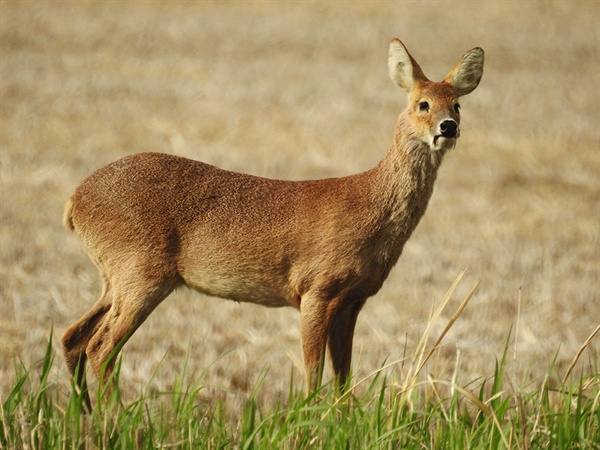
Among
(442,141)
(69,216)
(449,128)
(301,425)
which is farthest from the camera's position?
(69,216)

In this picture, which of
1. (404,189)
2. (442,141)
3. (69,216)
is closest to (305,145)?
(69,216)

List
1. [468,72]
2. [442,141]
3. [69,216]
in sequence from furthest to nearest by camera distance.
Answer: [69,216] → [468,72] → [442,141]

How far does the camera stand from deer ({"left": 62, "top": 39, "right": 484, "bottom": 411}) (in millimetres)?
5145

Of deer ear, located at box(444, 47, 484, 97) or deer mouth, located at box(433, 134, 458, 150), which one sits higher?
deer ear, located at box(444, 47, 484, 97)

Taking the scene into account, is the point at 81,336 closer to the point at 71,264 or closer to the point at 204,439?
the point at 204,439

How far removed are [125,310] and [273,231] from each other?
78 centimetres

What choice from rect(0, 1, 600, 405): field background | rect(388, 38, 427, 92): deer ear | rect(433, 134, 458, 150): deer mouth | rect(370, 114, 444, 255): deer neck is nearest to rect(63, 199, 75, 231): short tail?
rect(0, 1, 600, 405): field background

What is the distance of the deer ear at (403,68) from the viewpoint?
207 inches

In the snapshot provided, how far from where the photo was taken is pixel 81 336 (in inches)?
215

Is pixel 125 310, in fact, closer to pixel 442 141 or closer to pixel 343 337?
pixel 343 337

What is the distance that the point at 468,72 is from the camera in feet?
17.3

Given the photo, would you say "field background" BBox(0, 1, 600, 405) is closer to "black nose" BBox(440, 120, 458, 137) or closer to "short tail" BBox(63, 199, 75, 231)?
"short tail" BBox(63, 199, 75, 231)

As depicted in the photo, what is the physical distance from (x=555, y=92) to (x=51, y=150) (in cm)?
827

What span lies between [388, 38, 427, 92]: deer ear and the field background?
1.30 m
